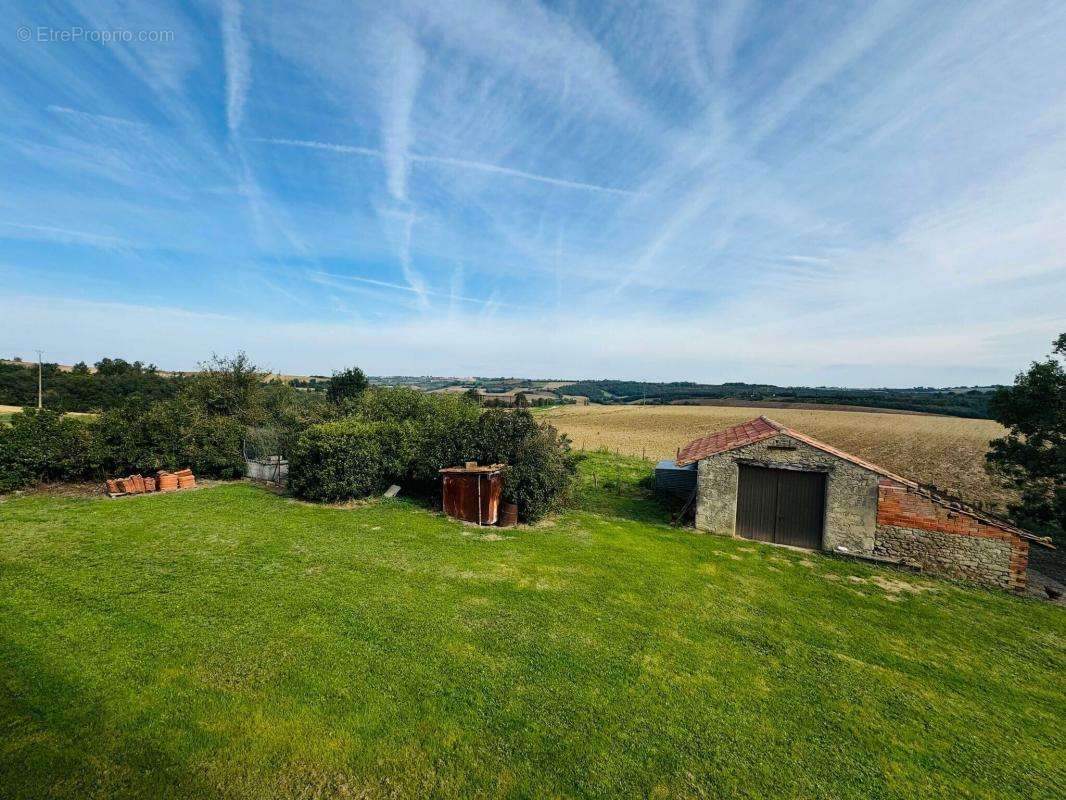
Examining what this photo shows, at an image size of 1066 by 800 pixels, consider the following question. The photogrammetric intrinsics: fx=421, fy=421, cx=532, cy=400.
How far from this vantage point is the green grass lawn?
471 centimetres

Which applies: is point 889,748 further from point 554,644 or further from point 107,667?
point 107,667

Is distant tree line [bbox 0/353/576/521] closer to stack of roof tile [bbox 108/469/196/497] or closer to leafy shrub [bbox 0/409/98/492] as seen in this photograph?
leafy shrub [bbox 0/409/98/492]

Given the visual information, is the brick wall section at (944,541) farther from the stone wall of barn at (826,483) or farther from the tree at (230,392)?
the tree at (230,392)

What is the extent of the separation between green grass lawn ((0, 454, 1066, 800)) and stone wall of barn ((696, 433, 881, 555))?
148 cm

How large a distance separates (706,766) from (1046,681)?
7.02m

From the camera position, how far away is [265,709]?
535cm

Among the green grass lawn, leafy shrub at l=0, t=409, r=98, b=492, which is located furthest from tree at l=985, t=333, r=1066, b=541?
leafy shrub at l=0, t=409, r=98, b=492

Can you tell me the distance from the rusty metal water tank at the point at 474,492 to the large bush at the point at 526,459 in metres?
0.54

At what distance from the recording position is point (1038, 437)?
583 inches

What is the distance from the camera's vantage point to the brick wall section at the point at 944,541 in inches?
424

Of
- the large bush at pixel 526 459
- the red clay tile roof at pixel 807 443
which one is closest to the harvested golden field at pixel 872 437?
the red clay tile roof at pixel 807 443

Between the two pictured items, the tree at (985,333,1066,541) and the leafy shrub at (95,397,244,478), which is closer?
the tree at (985,333,1066,541)

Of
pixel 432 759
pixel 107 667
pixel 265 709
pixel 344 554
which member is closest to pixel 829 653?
pixel 432 759

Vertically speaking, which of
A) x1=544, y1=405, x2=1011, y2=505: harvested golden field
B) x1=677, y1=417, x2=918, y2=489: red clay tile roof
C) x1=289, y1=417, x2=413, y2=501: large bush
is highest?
x1=677, y1=417, x2=918, y2=489: red clay tile roof
